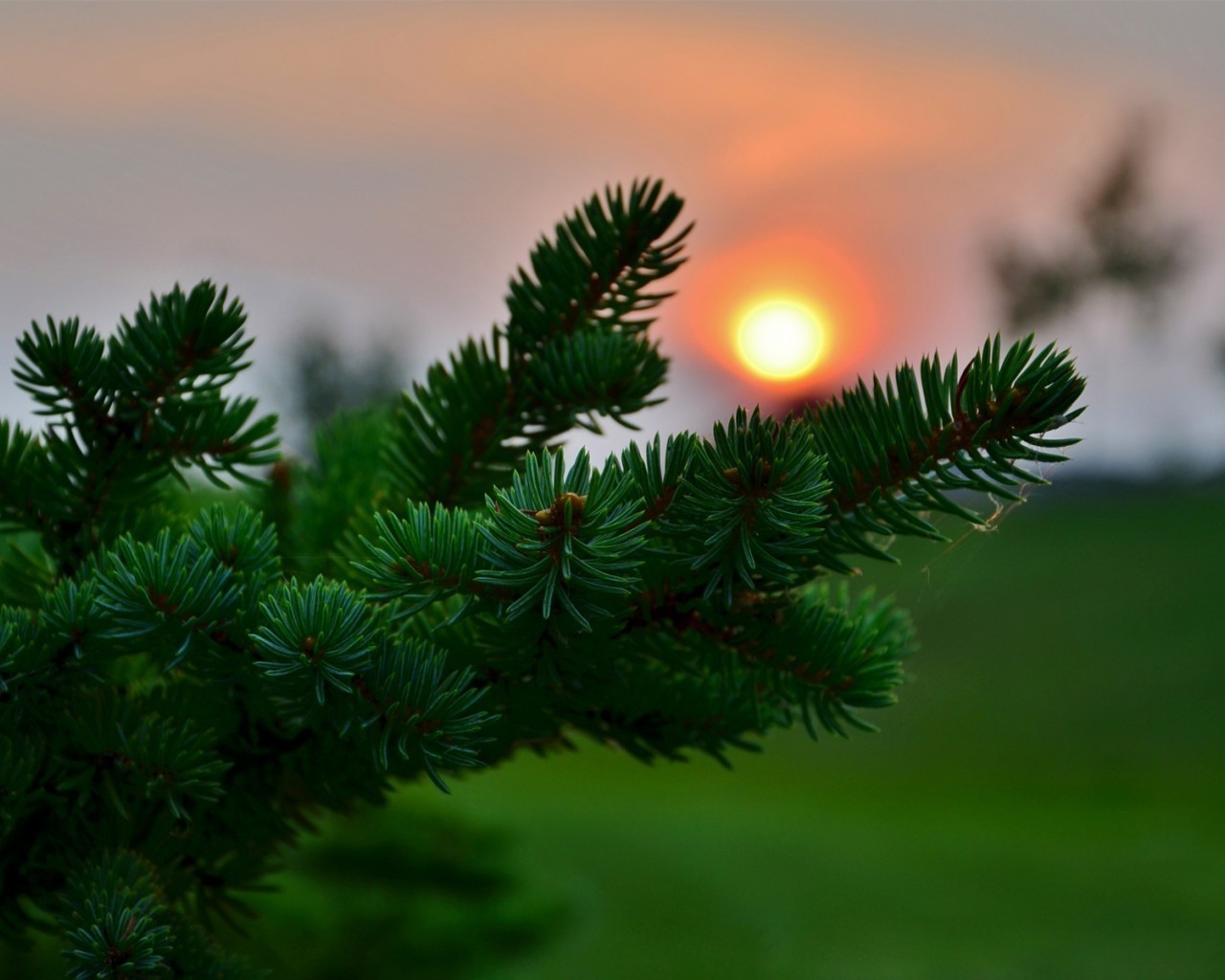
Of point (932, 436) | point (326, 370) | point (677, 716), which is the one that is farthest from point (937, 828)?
point (326, 370)

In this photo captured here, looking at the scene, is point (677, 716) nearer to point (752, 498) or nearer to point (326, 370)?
point (752, 498)

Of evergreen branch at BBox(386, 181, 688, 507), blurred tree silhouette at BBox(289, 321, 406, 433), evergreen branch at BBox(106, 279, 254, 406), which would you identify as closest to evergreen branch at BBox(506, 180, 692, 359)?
evergreen branch at BBox(386, 181, 688, 507)

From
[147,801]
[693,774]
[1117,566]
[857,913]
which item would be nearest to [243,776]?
[147,801]

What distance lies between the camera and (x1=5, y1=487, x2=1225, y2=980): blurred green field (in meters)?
1.61

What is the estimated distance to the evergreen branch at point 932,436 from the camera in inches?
12.5

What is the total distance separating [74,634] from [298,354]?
9.22 m

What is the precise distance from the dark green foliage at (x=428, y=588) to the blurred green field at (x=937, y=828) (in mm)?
76

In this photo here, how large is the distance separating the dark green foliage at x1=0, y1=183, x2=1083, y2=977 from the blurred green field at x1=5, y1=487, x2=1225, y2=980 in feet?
0.25

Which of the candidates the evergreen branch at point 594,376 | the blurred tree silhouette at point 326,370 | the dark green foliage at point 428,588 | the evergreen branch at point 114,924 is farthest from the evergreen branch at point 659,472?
the blurred tree silhouette at point 326,370

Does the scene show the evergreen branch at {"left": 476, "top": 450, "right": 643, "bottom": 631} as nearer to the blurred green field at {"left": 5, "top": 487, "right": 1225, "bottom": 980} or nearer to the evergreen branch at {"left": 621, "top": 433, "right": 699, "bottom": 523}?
the evergreen branch at {"left": 621, "top": 433, "right": 699, "bottom": 523}

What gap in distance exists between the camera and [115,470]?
0.43 meters

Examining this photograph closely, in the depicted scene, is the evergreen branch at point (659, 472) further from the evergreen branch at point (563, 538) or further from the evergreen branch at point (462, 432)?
the evergreen branch at point (462, 432)

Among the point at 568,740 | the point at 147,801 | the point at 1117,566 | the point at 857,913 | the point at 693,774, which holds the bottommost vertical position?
the point at 147,801

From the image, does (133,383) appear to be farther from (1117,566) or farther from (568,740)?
(1117,566)
